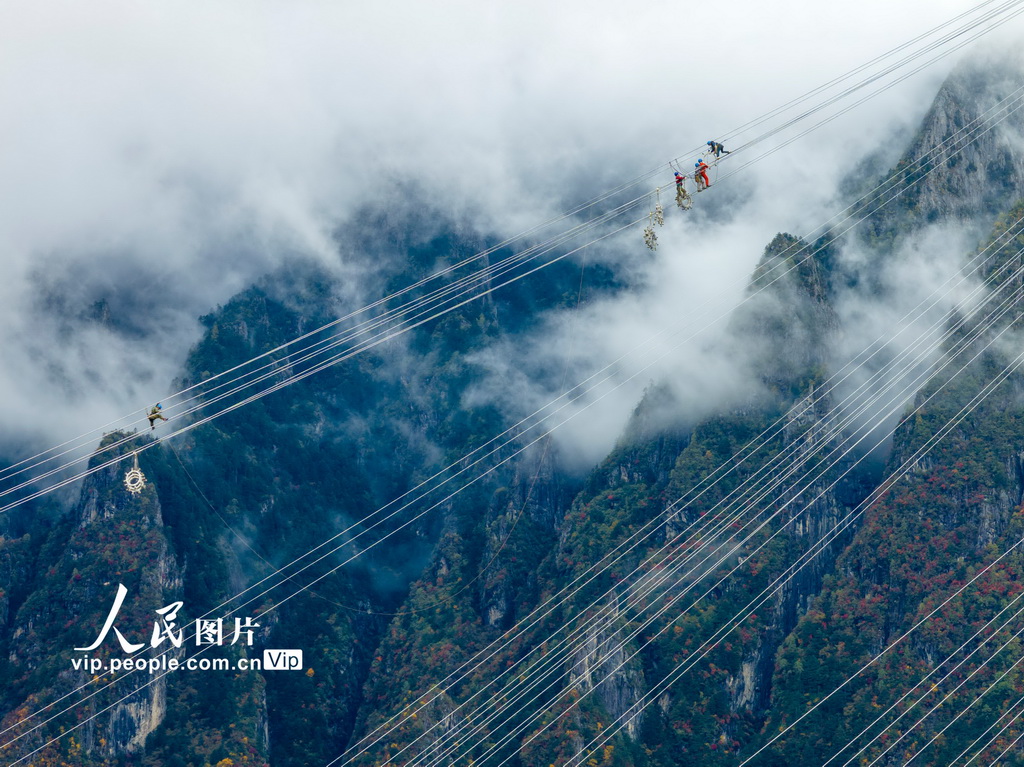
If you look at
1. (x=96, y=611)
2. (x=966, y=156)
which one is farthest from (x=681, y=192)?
(x=966, y=156)

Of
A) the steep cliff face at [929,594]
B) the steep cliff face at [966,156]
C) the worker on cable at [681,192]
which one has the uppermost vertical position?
the steep cliff face at [966,156]

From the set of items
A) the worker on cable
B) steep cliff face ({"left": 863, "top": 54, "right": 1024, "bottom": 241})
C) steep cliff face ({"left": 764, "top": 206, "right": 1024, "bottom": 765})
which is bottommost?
the worker on cable

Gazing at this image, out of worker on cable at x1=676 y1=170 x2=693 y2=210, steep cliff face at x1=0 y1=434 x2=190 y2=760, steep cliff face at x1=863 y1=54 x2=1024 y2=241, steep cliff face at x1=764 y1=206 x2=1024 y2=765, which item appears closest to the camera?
worker on cable at x1=676 y1=170 x2=693 y2=210

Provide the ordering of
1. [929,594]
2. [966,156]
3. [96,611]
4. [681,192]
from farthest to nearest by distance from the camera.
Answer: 1. [966,156]
2. [96,611]
3. [929,594]
4. [681,192]

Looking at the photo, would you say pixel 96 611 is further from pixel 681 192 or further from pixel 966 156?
pixel 966 156

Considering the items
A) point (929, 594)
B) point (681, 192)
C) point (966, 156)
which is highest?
point (966, 156)

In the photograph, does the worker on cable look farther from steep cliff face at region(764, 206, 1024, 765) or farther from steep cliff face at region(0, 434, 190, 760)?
steep cliff face at region(0, 434, 190, 760)

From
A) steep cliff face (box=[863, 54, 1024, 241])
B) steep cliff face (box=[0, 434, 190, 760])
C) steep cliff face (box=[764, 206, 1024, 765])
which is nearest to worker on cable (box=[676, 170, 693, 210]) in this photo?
steep cliff face (box=[764, 206, 1024, 765])

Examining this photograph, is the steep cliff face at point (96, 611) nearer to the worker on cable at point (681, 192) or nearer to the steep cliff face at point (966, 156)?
the steep cliff face at point (966, 156)

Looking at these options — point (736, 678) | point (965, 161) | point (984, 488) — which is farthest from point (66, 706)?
point (965, 161)

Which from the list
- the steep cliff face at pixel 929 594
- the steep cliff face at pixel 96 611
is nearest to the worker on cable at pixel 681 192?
the steep cliff face at pixel 929 594

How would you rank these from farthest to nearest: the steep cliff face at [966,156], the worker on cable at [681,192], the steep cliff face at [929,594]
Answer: the steep cliff face at [966,156] → the steep cliff face at [929,594] → the worker on cable at [681,192]

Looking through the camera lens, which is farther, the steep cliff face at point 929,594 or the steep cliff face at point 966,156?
the steep cliff face at point 966,156
